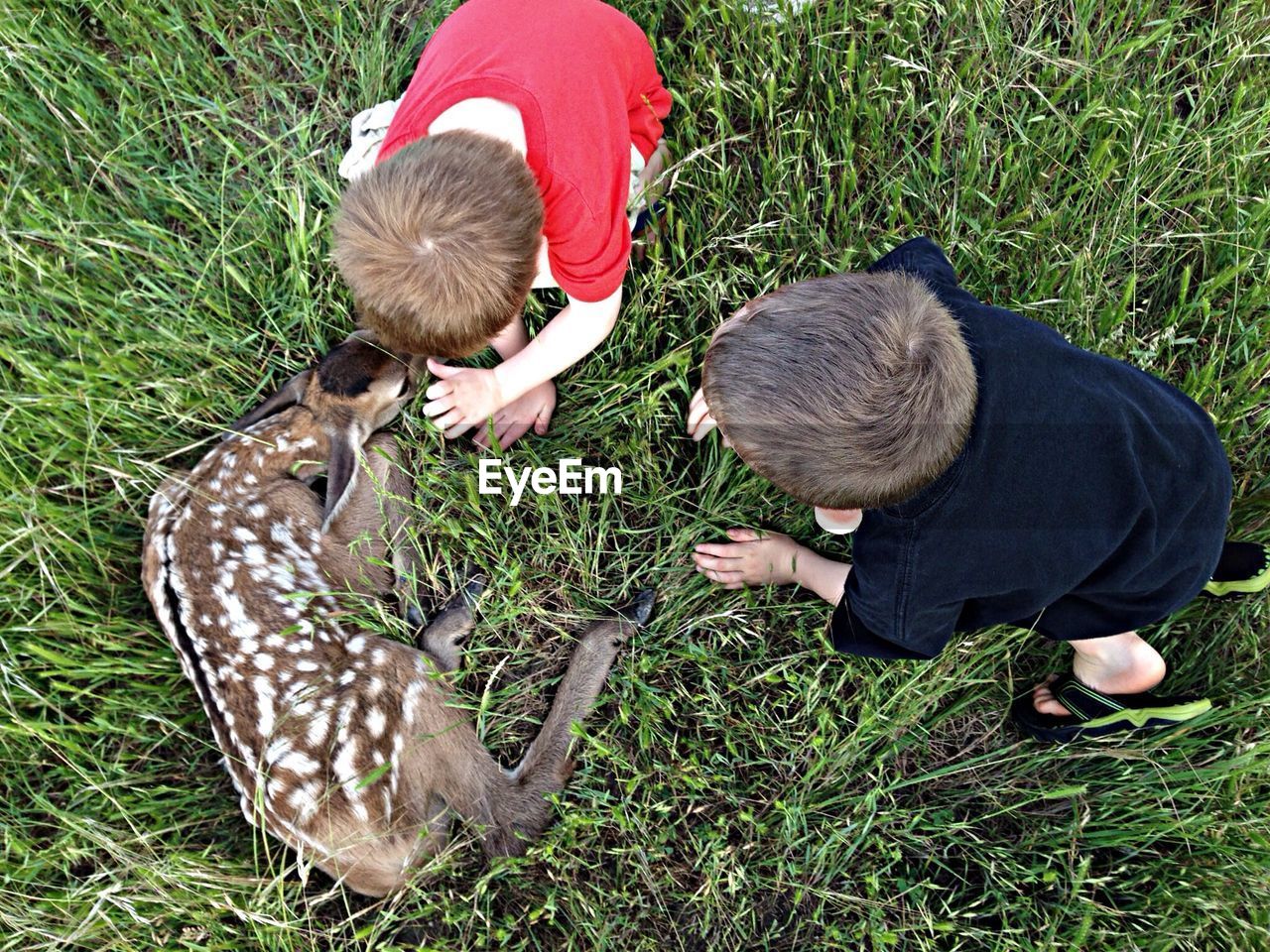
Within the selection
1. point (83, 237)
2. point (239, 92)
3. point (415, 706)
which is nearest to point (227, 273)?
point (83, 237)

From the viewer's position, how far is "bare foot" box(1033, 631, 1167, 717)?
9.01 ft

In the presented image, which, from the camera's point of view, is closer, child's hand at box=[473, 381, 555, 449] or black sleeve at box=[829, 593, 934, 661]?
black sleeve at box=[829, 593, 934, 661]

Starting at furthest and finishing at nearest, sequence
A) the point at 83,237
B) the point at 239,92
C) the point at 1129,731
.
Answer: the point at 239,92 → the point at 83,237 → the point at 1129,731

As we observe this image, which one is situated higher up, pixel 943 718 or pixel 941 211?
pixel 941 211

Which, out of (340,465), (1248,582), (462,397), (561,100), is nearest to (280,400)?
(340,465)

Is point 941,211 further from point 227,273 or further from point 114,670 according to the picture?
point 114,670

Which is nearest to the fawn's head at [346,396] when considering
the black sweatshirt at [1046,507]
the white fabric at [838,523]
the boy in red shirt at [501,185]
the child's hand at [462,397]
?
the child's hand at [462,397]

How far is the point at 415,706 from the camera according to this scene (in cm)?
285

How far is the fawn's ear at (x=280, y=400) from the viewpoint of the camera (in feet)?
Answer: 10.0

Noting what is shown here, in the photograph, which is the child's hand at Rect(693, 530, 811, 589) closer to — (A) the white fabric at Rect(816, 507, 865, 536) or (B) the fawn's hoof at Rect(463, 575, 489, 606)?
(A) the white fabric at Rect(816, 507, 865, 536)

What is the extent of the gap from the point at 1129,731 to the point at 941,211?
2.10 m

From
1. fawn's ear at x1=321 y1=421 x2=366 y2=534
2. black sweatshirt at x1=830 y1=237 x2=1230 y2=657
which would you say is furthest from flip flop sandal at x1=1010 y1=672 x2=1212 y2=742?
fawn's ear at x1=321 y1=421 x2=366 y2=534

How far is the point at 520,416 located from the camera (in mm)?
3143

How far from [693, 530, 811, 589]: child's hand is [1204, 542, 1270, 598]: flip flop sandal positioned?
1464 millimetres
